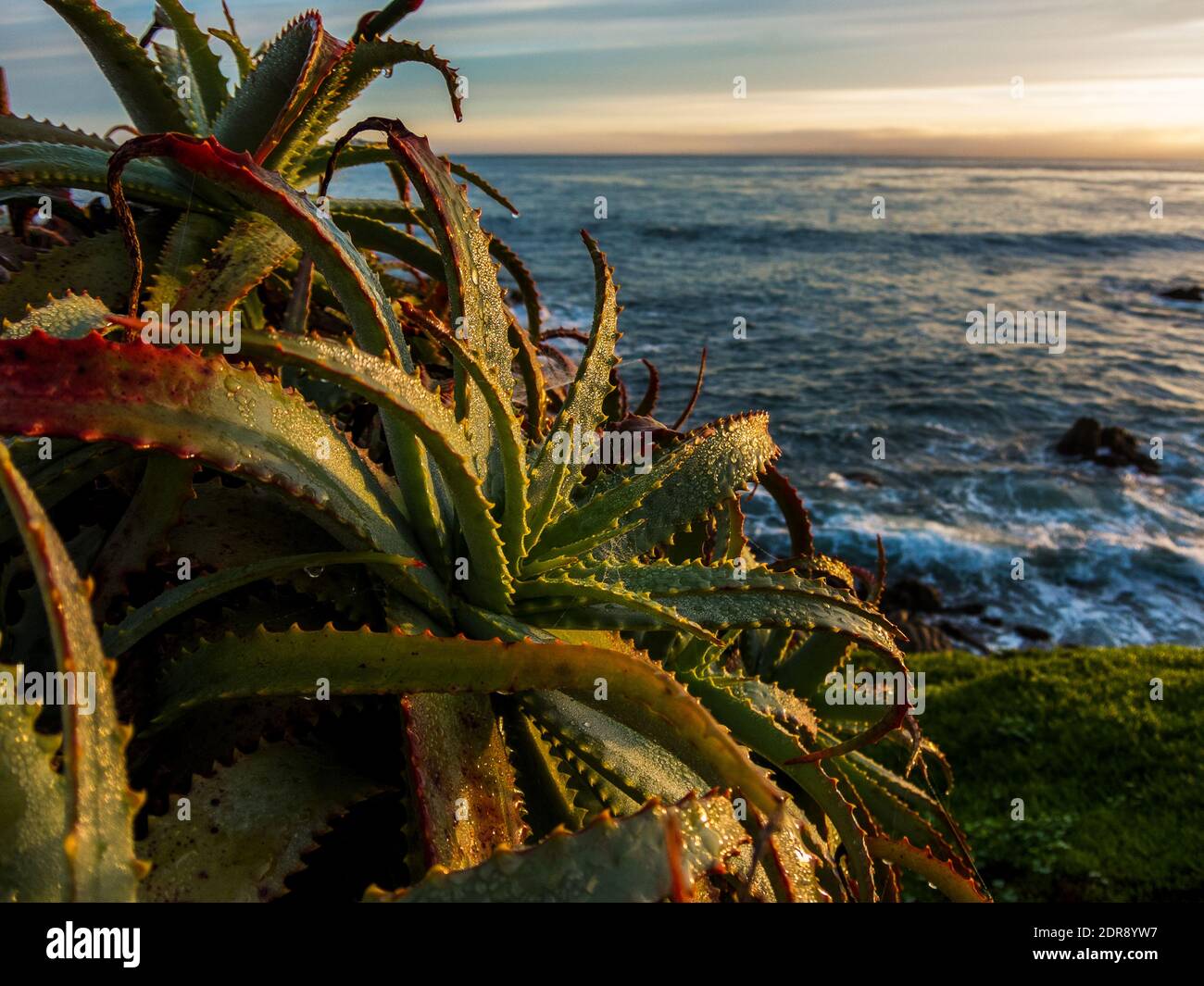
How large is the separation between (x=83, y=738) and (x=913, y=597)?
1212 cm

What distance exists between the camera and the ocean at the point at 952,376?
1293cm

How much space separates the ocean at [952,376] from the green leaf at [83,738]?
6.62 meters

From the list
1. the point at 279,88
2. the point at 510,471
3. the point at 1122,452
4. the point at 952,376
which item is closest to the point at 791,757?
the point at 510,471

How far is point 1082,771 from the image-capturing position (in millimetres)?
5812

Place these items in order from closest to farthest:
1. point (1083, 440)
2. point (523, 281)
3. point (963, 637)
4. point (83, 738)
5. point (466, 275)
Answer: point (83, 738), point (466, 275), point (523, 281), point (963, 637), point (1083, 440)

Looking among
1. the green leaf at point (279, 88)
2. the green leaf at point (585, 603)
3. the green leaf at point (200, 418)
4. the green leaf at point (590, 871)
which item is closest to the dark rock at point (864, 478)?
the green leaf at point (279, 88)

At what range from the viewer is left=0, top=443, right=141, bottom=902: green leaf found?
0.68 meters

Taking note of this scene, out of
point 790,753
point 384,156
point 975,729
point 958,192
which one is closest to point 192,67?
point 384,156

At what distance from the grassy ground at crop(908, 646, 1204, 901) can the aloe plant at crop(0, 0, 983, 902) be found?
384cm

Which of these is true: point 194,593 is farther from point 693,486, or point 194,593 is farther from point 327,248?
point 693,486

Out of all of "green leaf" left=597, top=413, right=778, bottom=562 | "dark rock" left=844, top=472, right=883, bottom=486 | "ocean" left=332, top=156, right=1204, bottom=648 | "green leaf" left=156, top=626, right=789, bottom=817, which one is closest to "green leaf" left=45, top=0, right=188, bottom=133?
"green leaf" left=597, top=413, right=778, bottom=562

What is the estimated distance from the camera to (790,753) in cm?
138

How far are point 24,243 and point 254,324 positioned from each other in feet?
2.04

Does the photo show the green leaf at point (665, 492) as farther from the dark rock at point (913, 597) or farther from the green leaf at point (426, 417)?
the dark rock at point (913, 597)
